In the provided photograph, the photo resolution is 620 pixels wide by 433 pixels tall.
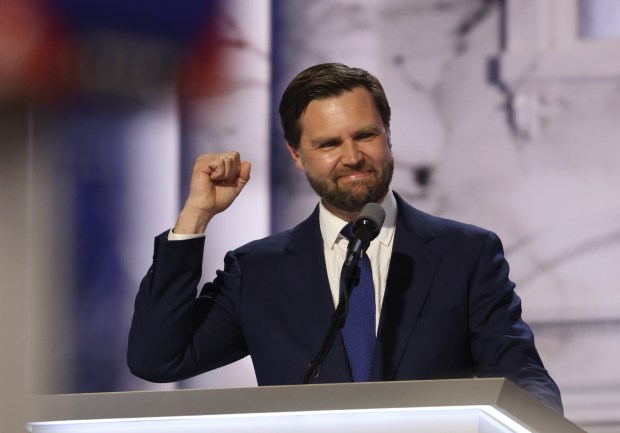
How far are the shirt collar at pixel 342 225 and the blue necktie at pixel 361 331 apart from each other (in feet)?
0.39

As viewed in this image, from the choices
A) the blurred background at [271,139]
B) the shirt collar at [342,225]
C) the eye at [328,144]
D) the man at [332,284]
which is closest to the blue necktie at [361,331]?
the man at [332,284]

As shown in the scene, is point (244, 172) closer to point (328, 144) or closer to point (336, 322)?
point (328, 144)

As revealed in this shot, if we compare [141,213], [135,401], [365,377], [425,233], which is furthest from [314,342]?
[141,213]

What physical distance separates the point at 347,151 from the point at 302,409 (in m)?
0.89

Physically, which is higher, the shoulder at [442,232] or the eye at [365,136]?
the eye at [365,136]

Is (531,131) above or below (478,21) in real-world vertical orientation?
below

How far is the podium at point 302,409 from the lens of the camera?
3.28 ft

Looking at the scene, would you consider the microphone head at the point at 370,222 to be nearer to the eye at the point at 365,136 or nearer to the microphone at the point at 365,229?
the microphone at the point at 365,229

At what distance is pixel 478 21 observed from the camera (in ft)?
9.57

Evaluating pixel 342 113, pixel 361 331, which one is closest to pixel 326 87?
pixel 342 113

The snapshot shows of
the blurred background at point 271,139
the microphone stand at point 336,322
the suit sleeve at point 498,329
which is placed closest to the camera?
the microphone stand at point 336,322

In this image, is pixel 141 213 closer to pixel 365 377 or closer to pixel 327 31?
pixel 327 31

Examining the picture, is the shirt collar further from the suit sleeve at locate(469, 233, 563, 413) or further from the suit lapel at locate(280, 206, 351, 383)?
the suit sleeve at locate(469, 233, 563, 413)

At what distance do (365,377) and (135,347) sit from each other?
439 millimetres
